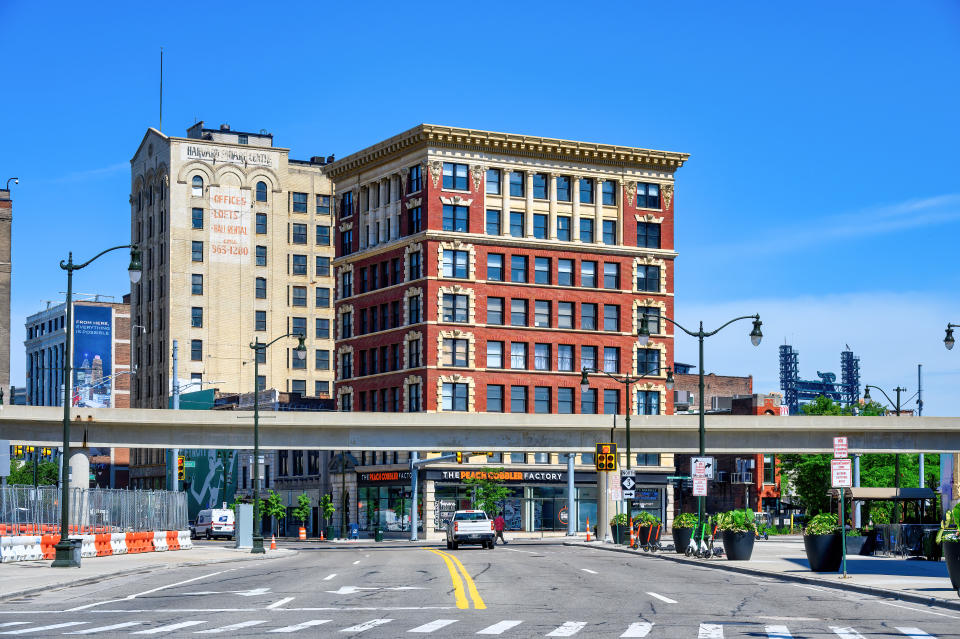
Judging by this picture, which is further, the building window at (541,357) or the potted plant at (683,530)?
the building window at (541,357)

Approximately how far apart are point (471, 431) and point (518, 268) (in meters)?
26.7

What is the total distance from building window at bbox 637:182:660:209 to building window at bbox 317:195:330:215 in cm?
4370

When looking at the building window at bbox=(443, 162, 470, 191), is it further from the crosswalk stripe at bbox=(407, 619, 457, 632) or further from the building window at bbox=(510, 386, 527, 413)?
the crosswalk stripe at bbox=(407, 619, 457, 632)

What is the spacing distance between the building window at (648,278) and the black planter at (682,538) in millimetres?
50292

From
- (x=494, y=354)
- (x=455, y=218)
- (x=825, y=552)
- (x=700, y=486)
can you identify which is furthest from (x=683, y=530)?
(x=455, y=218)

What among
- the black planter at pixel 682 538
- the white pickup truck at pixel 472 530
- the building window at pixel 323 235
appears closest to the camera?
the black planter at pixel 682 538

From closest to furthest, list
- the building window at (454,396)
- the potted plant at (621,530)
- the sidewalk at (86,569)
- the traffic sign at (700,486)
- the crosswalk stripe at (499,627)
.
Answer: the crosswalk stripe at (499,627) < the sidewalk at (86,569) < the traffic sign at (700,486) < the potted plant at (621,530) < the building window at (454,396)

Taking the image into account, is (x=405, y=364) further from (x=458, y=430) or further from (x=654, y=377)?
(x=458, y=430)

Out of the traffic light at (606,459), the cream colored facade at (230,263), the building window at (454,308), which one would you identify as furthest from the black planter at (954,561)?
the cream colored facade at (230,263)

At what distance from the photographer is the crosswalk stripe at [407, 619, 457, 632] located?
739 inches

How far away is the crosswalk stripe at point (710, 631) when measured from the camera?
1806cm

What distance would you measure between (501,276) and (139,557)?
49306 mm

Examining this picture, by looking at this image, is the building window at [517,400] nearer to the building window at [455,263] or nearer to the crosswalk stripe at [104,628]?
the building window at [455,263]

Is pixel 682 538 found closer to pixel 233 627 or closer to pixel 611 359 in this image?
pixel 233 627
